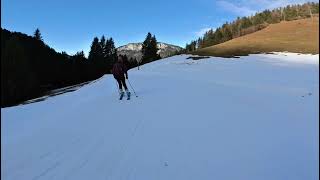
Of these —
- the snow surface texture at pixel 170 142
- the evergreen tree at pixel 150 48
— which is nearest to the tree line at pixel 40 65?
the evergreen tree at pixel 150 48

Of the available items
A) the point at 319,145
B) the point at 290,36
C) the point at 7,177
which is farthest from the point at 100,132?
the point at 290,36

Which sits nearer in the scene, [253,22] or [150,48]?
[150,48]

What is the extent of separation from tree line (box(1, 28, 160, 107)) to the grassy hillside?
23.4m

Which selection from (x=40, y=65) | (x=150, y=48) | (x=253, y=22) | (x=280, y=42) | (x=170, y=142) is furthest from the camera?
(x=253, y=22)

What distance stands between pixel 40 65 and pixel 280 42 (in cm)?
5408

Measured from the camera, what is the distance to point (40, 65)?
8212 centimetres

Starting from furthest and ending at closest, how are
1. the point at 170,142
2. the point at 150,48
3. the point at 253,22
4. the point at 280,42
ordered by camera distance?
the point at 253,22, the point at 150,48, the point at 280,42, the point at 170,142

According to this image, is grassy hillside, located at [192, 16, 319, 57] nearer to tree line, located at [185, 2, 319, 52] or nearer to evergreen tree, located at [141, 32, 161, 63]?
evergreen tree, located at [141, 32, 161, 63]

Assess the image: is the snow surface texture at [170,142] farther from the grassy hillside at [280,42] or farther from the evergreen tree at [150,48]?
the evergreen tree at [150,48]

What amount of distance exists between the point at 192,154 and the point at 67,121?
657 centimetres

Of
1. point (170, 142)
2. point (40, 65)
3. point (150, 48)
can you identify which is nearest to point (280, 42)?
point (150, 48)

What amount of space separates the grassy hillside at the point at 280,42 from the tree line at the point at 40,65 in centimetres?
2341

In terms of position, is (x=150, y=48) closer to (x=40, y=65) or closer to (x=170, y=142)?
(x=40, y=65)

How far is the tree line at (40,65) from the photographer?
199 feet
